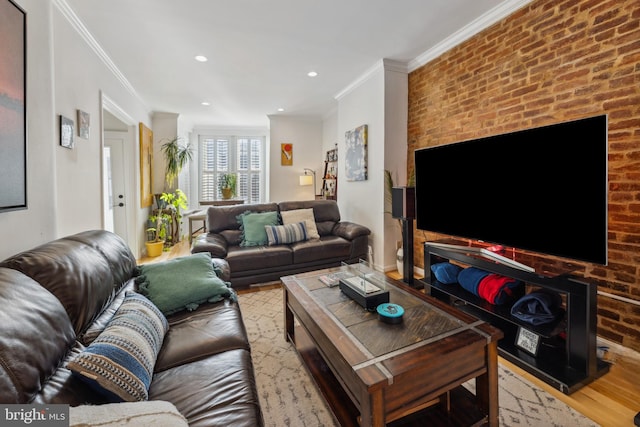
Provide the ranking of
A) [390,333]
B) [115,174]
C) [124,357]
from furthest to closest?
[115,174]
[390,333]
[124,357]

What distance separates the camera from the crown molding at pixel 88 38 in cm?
219

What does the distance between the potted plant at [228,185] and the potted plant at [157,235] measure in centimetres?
171

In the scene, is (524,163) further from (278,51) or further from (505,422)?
(278,51)

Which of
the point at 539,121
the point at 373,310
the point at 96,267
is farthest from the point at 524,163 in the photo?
the point at 96,267

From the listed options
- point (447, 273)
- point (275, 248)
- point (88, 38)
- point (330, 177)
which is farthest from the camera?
point (330, 177)

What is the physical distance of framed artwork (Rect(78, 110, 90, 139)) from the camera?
96.0 inches

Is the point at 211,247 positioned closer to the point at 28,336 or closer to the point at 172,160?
the point at 28,336

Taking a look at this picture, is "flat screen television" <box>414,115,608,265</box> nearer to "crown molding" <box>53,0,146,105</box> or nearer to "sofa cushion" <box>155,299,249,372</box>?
"sofa cushion" <box>155,299,249,372</box>

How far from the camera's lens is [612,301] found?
6.12ft

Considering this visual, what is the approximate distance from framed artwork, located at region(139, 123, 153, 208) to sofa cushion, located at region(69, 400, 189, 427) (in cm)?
460

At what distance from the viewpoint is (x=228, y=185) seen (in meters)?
6.80

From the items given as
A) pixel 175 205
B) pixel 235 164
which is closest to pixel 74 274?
pixel 175 205

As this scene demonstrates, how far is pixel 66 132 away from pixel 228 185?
4.64 meters

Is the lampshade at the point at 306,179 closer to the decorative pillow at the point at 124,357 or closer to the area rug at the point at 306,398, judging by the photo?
the area rug at the point at 306,398
